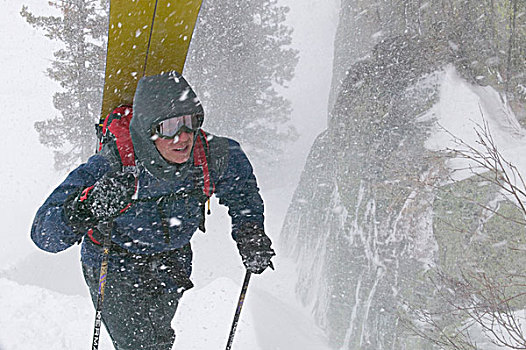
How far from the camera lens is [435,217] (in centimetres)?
824

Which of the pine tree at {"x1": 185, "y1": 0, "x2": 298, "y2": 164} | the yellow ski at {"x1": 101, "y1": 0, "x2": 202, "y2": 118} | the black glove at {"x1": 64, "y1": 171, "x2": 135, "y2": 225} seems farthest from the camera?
the pine tree at {"x1": 185, "y1": 0, "x2": 298, "y2": 164}

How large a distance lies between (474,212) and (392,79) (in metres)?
3.80

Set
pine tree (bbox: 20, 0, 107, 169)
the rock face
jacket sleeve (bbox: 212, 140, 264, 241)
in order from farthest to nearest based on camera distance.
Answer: pine tree (bbox: 20, 0, 107, 169)
the rock face
jacket sleeve (bbox: 212, 140, 264, 241)

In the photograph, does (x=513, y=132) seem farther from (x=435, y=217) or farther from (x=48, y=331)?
(x=48, y=331)

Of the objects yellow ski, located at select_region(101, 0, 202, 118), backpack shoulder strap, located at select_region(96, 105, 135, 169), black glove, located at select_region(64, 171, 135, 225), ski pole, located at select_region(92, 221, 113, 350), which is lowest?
ski pole, located at select_region(92, 221, 113, 350)

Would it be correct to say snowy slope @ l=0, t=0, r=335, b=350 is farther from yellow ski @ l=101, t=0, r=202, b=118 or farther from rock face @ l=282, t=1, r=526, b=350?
yellow ski @ l=101, t=0, r=202, b=118

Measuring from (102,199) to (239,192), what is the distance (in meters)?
1.18

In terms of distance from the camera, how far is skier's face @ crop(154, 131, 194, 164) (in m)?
2.87

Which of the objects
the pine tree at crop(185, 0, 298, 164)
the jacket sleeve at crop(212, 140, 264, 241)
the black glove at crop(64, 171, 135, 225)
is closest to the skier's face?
the black glove at crop(64, 171, 135, 225)

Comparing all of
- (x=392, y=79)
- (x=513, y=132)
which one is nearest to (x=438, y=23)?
(x=392, y=79)

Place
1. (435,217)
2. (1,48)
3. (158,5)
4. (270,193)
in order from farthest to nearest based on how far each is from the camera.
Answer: (1,48), (270,193), (435,217), (158,5)

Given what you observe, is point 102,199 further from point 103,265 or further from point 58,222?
point 103,265

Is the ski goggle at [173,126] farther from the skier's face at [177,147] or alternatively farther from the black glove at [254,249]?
the black glove at [254,249]

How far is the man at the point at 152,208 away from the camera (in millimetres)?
2611
